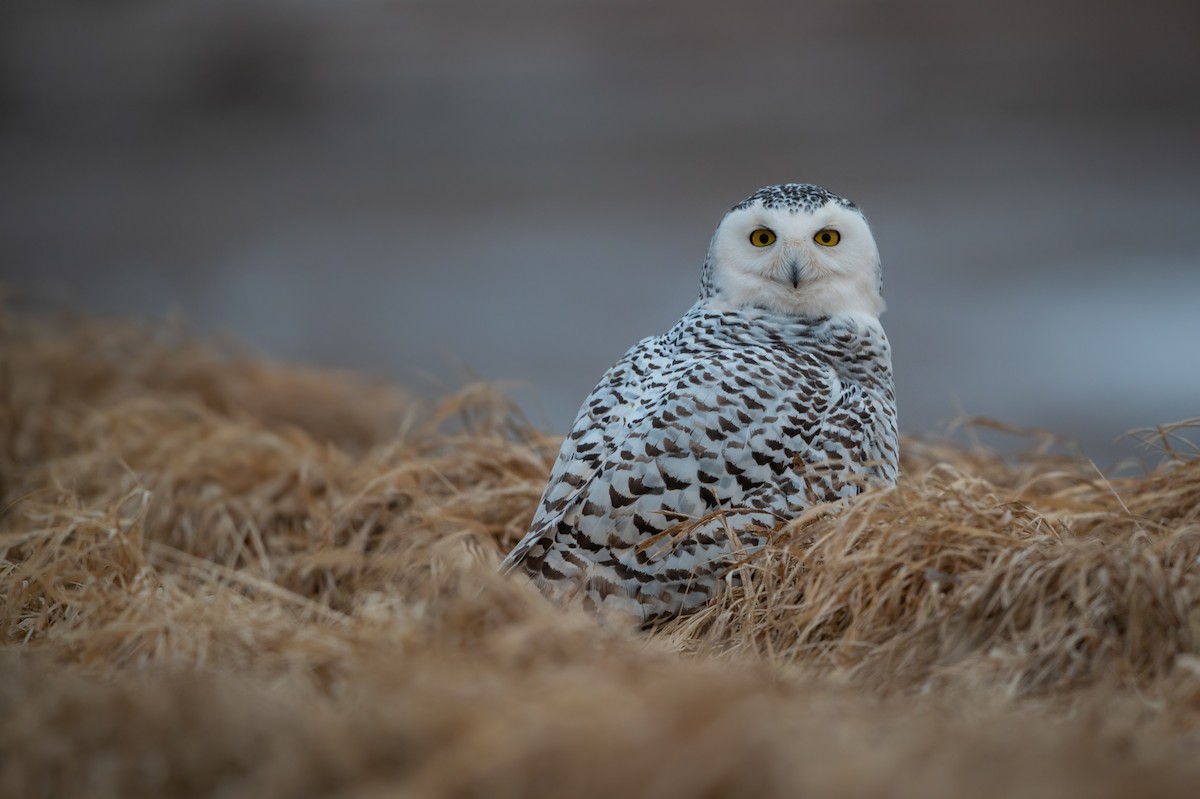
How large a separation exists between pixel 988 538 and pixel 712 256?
70 cm

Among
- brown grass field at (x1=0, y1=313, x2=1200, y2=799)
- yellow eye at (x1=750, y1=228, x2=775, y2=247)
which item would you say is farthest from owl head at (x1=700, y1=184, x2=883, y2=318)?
brown grass field at (x1=0, y1=313, x2=1200, y2=799)

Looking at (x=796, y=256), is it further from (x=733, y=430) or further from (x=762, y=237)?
(x=733, y=430)

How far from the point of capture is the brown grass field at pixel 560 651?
35.8 inches

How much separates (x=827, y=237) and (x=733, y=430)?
1.40 ft

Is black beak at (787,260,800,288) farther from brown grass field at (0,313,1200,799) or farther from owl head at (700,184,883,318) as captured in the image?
brown grass field at (0,313,1200,799)

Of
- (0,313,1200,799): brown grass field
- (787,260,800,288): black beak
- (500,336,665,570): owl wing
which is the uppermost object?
(787,260,800,288): black beak

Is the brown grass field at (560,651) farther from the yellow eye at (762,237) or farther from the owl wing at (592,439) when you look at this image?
the yellow eye at (762,237)

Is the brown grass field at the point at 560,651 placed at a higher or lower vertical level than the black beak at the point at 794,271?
lower

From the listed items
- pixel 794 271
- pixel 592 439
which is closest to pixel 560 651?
pixel 592 439

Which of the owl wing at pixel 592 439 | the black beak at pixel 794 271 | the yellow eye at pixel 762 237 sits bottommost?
the owl wing at pixel 592 439

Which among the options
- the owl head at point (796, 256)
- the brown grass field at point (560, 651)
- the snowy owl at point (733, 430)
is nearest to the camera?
the brown grass field at point (560, 651)

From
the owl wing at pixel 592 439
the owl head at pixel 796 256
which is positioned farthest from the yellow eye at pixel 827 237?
the owl wing at pixel 592 439

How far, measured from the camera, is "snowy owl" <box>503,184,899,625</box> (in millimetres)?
1559

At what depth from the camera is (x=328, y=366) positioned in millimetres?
4367
